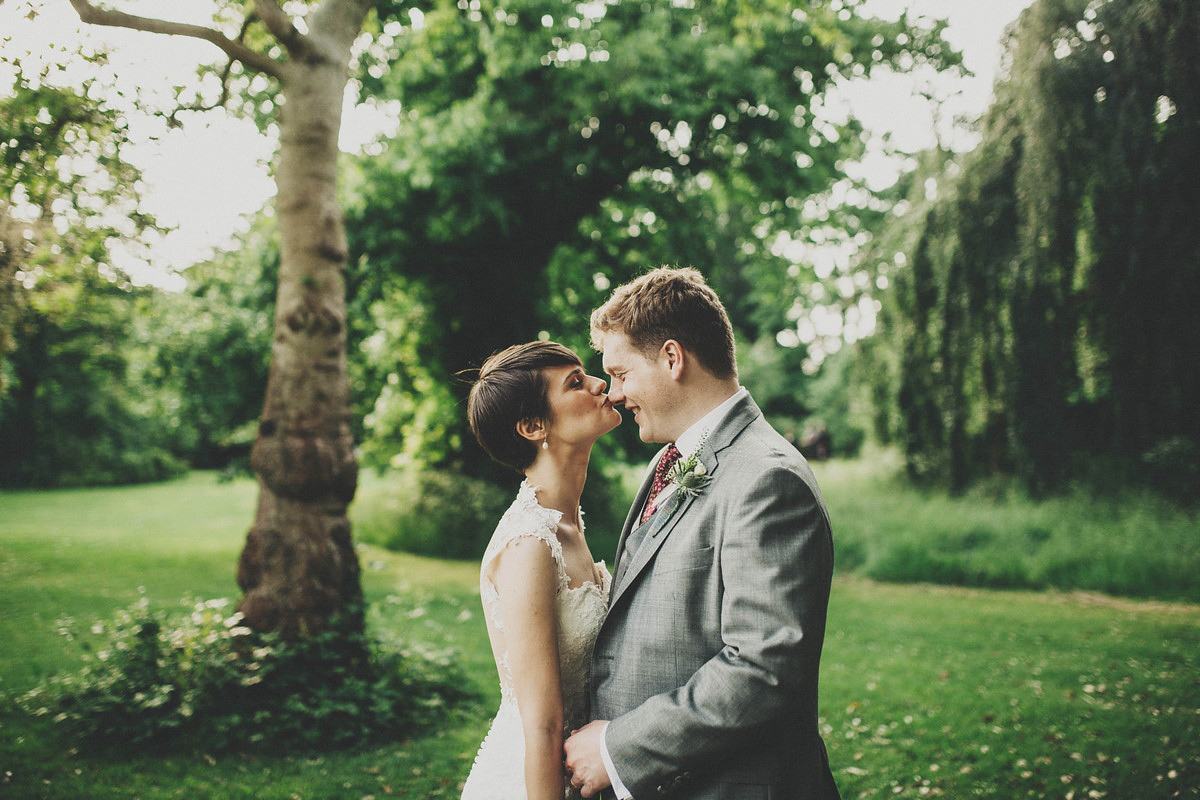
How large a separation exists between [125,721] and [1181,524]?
1179 cm

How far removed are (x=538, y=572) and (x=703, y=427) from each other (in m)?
0.63

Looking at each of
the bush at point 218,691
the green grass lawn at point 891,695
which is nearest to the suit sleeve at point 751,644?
the green grass lawn at point 891,695

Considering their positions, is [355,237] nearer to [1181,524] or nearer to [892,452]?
[892,452]

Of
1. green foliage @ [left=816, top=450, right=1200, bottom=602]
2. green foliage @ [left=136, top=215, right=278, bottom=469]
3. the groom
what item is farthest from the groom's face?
green foliage @ [left=136, top=215, right=278, bottom=469]

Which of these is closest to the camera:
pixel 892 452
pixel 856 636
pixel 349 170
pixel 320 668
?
pixel 320 668

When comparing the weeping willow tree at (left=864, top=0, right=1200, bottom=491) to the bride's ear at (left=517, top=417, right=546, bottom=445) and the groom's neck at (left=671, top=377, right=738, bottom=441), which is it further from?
the bride's ear at (left=517, top=417, right=546, bottom=445)

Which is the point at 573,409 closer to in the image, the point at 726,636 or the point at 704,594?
the point at 704,594

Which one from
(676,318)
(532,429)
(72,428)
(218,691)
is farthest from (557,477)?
(72,428)

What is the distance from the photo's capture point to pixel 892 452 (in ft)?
45.5

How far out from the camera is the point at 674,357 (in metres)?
2.30

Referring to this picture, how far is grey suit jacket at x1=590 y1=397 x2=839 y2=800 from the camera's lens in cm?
188

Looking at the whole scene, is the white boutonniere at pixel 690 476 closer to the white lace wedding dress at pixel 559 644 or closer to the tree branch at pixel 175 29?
the white lace wedding dress at pixel 559 644

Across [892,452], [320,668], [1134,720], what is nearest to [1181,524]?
[892,452]

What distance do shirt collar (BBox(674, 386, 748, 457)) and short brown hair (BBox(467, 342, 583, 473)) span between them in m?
0.52
